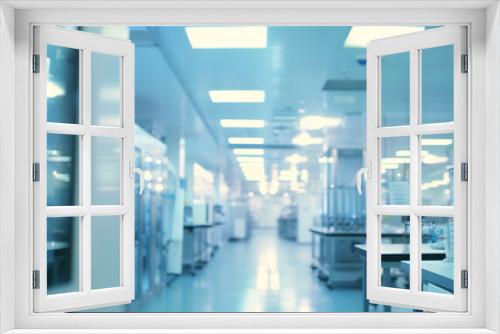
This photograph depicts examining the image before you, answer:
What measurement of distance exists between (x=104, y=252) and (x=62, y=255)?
0.64 metres

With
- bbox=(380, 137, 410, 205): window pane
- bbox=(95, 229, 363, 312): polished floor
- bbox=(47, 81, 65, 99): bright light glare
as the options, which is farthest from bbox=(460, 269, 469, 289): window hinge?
bbox=(95, 229, 363, 312): polished floor

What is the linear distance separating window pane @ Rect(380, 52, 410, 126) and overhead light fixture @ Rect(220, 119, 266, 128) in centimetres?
303

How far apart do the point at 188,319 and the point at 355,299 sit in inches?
231

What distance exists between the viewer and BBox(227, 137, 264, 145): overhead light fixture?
15630mm

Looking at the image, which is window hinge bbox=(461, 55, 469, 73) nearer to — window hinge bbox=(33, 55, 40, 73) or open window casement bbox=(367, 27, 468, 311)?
open window casement bbox=(367, 27, 468, 311)

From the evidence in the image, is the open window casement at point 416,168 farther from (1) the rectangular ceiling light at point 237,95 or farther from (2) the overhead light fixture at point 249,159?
(2) the overhead light fixture at point 249,159

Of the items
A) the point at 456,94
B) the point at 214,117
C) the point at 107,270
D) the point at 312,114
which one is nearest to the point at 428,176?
the point at 312,114

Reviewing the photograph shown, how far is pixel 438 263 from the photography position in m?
4.16

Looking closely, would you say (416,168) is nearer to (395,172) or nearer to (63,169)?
(63,169)

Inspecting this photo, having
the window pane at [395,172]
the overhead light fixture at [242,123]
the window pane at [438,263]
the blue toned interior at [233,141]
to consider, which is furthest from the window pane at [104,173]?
the overhead light fixture at [242,123]

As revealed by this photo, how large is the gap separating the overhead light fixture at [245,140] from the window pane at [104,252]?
1068 cm

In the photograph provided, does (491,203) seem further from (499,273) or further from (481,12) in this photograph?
(481,12)

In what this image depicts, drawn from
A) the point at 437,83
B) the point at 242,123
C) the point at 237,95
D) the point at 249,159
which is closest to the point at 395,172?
the point at 437,83

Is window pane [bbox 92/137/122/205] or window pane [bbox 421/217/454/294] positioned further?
window pane [bbox 92/137/122/205]
